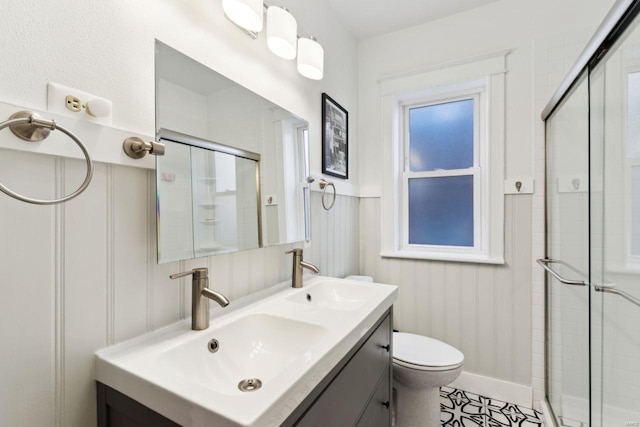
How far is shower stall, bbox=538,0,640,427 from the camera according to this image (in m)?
0.95

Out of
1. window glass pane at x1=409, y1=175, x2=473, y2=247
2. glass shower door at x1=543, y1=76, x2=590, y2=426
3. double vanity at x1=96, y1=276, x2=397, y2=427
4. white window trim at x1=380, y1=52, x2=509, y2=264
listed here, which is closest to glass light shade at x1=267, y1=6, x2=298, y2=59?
double vanity at x1=96, y1=276, x2=397, y2=427

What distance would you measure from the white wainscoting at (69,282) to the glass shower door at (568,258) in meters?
1.61

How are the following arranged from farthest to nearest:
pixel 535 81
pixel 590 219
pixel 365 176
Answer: pixel 365 176 < pixel 535 81 < pixel 590 219

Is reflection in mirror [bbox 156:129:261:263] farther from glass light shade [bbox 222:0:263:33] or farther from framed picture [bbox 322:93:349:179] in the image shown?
framed picture [bbox 322:93:349:179]

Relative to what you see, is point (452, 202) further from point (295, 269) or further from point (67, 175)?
point (67, 175)

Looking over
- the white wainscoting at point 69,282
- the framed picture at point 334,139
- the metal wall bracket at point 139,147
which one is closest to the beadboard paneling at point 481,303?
the framed picture at point 334,139

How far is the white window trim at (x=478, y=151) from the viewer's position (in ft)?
5.99

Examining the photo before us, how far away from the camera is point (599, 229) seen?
1127mm

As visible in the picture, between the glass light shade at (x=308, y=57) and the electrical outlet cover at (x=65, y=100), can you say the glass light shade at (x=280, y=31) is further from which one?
the electrical outlet cover at (x=65, y=100)

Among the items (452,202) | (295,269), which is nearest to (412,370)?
(295,269)

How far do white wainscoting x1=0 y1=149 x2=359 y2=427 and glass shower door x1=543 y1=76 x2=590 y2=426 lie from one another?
1608 mm

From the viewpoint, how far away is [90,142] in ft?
2.12

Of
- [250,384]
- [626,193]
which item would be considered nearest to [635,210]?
[626,193]

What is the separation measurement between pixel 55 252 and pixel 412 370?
1.44 m
